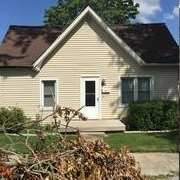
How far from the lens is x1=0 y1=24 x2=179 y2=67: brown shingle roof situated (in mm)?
24481

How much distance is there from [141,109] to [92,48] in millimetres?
4050


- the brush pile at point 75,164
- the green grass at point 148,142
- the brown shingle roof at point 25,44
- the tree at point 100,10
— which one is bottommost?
the green grass at point 148,142

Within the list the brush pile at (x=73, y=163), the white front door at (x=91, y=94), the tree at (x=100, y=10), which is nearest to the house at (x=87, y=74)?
the white front door at (x=91, y=94)

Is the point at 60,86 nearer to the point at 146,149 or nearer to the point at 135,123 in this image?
the point at 135,123

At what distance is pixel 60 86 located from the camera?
79.5 feet

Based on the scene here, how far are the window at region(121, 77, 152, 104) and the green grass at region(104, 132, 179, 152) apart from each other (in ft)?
18.5

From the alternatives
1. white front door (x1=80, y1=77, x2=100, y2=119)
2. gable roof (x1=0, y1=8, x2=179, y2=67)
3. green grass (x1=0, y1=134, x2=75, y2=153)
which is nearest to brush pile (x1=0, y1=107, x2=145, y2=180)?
green grass (x1=0, y1=134, x2=75, y2=153)

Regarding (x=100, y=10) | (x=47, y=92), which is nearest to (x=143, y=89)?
(x=47, y=92)

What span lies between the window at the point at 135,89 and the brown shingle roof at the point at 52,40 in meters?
1.03

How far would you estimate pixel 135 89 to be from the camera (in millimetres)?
24625

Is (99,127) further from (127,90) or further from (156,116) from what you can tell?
(127,90)

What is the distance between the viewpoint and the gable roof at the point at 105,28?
24.0 meters

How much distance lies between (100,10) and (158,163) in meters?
45.7

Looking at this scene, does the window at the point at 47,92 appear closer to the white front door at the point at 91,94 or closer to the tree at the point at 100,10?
the white front door at the point at 91,94
